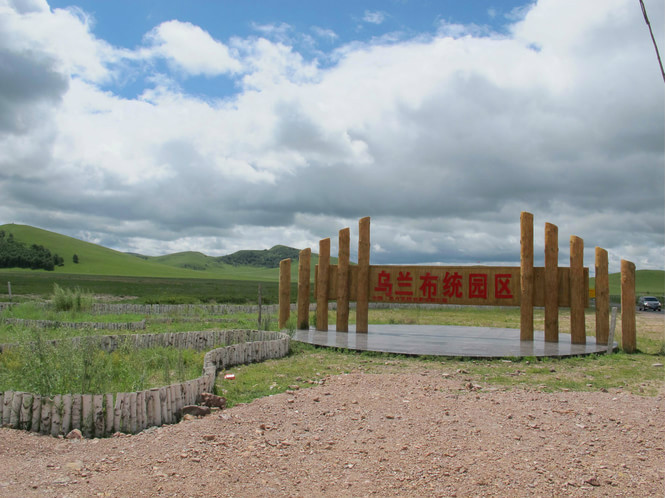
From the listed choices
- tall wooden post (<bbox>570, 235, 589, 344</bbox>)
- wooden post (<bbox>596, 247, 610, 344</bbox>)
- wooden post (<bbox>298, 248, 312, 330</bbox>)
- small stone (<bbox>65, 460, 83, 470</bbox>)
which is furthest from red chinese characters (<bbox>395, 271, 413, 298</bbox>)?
small stone (<bbox>65, 460, 83, 470</bbox>)

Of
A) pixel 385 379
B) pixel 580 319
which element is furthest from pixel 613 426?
pixel 580 319

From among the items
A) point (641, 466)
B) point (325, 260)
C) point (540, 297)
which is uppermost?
point (325, 260)

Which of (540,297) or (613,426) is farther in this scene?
(540,297)

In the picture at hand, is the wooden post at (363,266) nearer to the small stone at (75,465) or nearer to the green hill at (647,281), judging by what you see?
the small stone at (75,465)

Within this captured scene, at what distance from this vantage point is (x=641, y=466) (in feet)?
14.1

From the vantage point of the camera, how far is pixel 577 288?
11734 mm

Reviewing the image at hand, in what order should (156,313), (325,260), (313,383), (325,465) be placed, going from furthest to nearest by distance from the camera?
1. (156,313)
2. (325,260)
3. (313,383)
4. (325,465)

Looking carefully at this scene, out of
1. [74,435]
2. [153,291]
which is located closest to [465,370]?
[74,435]

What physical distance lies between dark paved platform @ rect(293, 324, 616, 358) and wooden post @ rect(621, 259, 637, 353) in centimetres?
48

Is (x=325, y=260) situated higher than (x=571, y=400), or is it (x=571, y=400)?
(x=325, y=260)

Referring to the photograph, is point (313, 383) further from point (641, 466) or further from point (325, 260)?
point (325, 260)

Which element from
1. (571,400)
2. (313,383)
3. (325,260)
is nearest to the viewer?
(571,400)

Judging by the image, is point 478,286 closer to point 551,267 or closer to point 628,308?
point 551,267

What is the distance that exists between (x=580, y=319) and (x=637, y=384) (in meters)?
4.30
